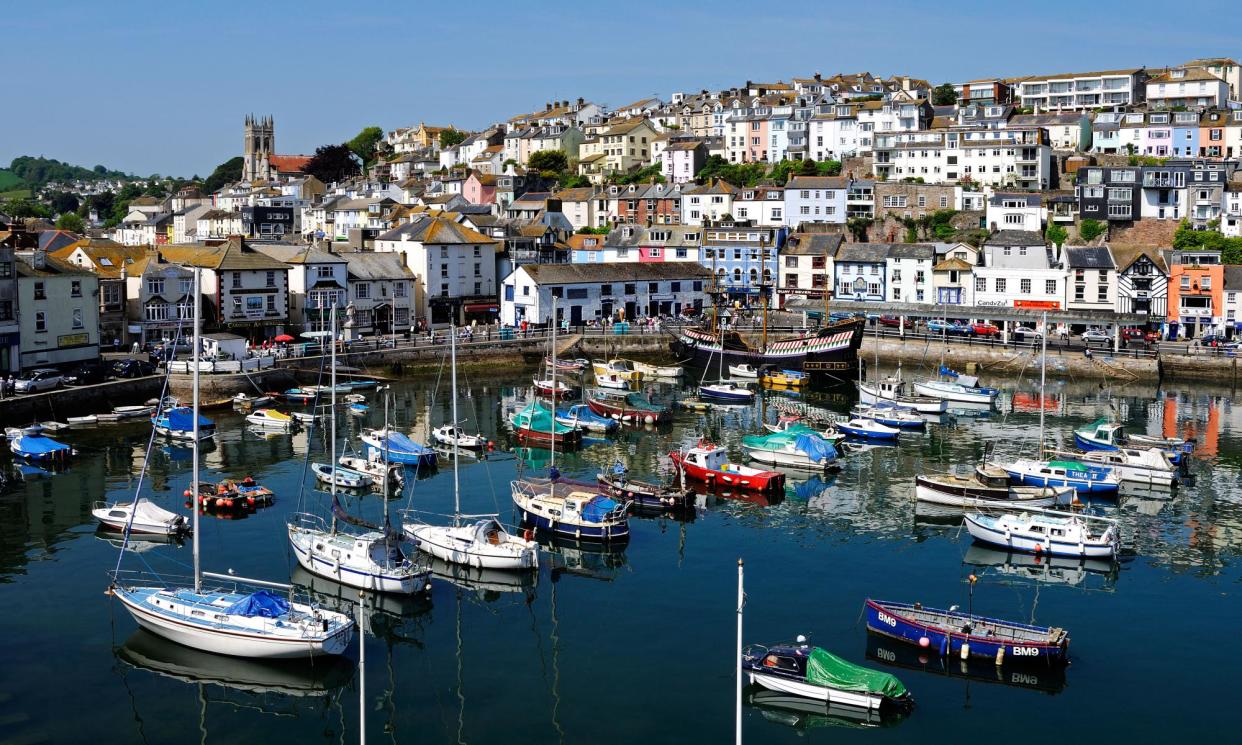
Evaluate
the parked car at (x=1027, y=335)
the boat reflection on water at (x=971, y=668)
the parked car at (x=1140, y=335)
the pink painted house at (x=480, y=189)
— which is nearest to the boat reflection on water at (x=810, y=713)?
the boat reflection on water at (x=971, y=668)

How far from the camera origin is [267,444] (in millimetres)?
51188

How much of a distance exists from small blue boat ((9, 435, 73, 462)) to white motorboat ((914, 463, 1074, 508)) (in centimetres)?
3158

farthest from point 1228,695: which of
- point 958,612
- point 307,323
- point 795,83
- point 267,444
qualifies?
point 795,83

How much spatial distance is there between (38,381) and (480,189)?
77.3 m

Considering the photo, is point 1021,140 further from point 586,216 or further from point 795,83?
point 795,83

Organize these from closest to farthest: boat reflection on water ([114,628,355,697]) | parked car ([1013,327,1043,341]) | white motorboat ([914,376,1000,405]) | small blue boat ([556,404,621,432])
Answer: boat reflection on water ([114,628,355,697]), small blue boat ([556,404,621,432]), white motorboat ([914,376,1000,405]), parked car ([1013,327,1043,341])

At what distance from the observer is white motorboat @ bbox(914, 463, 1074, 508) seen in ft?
134

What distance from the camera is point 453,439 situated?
49562mm

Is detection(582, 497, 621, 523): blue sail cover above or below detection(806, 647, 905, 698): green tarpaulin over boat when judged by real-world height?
above

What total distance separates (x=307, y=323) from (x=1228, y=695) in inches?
2386

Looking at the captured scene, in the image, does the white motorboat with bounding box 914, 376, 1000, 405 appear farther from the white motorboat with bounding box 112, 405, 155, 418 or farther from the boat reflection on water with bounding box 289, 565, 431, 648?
the white motorboat with bounding box 112, 405, 155, 418

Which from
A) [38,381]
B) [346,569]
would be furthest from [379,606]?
[38,381]

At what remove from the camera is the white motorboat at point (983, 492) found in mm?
40719

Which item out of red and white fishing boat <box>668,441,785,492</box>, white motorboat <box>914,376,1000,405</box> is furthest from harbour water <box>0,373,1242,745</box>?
white motorboat <box>914,376,1000,405</box>
